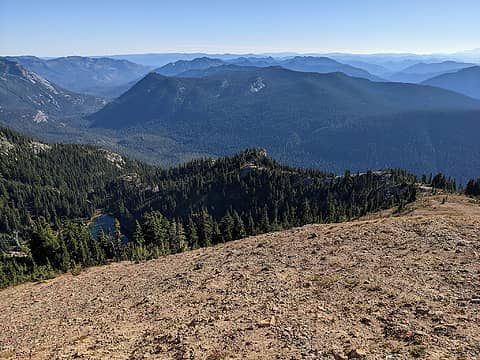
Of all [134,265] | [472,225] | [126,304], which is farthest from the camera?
[134,265]

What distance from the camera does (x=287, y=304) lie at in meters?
33.2

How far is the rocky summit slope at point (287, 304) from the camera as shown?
26.3 metres

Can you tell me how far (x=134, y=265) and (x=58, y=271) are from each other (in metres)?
19.5

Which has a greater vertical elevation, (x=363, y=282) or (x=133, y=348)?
(x=363, y=282)

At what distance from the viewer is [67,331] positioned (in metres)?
37.4

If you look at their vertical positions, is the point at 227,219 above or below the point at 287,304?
below

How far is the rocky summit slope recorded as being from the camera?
26.3m

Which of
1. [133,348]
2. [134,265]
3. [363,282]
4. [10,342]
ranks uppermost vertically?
[363,282]

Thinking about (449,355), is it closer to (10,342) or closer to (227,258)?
(227,258)

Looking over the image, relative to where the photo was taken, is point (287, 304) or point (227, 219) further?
point (227, 219)

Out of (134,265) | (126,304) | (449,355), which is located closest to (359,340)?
(449,355)

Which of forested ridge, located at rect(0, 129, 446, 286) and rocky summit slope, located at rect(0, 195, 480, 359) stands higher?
rocky summit slope, located at rect(0, 195, 480, 359)

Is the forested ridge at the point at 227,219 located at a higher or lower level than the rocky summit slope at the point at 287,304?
lower

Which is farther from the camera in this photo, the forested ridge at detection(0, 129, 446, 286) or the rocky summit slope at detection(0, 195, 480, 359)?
the forested ridge at detection(0, 129, 446, 286)
